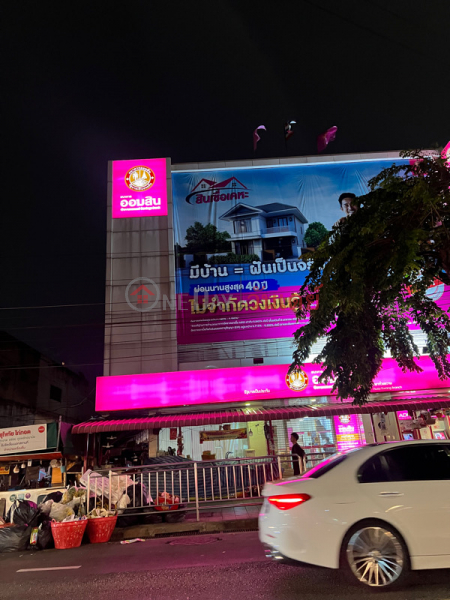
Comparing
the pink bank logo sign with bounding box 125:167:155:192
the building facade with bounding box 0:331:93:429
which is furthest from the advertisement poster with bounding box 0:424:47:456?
the building facade with bounding box 0:331:93:429

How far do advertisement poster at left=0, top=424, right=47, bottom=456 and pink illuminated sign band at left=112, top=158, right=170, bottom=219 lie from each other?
34.4 ft

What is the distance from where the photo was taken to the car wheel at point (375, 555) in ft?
13.4

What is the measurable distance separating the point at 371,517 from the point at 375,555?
1.15ft

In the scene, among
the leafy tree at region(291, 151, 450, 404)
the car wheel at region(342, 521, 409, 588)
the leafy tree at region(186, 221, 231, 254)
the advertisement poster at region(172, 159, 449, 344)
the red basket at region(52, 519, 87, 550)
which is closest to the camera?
the car wheel at region(342, 521, 409, 588)

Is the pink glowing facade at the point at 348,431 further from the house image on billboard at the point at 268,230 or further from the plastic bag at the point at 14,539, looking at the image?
the plastic bag at the point at 14,539

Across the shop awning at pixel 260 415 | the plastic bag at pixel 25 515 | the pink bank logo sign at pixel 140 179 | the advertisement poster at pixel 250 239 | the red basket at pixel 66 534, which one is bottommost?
the red basket at pixel 66 534

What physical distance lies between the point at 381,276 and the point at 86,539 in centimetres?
758

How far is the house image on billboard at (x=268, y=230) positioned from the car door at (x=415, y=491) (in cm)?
1503

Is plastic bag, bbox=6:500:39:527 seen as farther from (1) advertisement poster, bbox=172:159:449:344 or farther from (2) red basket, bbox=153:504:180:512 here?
(1) advertisement poster, bbox=172:159:449:344

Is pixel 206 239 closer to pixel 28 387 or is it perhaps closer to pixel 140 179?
pixel 140 179

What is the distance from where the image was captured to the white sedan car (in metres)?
4.12

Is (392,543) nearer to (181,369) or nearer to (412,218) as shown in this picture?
(412,218)

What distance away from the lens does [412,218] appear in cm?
679

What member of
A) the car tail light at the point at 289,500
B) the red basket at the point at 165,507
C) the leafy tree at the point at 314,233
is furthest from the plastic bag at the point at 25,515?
the leafy tree at the point at 314,233
